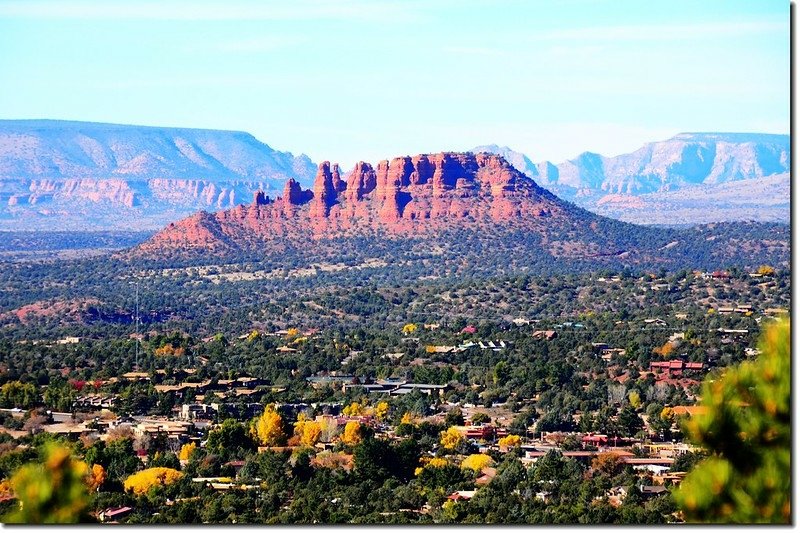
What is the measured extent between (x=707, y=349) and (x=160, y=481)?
33801 mm

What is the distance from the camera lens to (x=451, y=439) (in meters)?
44.3

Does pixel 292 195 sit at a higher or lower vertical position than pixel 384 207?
higher

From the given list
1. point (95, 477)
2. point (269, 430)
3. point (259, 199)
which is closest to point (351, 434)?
point (269, 430)

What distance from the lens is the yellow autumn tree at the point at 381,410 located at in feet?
169

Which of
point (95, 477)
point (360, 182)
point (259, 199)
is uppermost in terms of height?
point (360, 182)

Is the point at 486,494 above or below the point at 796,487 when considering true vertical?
below

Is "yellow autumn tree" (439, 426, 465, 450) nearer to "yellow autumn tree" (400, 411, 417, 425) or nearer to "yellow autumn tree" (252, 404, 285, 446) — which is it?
"yellow autumn tree" (400, 411, 417, 425)

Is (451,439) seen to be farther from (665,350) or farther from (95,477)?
(665,350)

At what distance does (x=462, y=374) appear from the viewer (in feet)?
211

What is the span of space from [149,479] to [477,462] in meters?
8.70

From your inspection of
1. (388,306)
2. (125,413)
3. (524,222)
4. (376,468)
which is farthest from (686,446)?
(524,222)

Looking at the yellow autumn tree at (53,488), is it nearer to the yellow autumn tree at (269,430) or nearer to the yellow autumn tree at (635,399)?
the yellow autumn tree at (269,430)

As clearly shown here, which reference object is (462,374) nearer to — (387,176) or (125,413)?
(125,413)

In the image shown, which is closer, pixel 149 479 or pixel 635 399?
pixel 149 479
